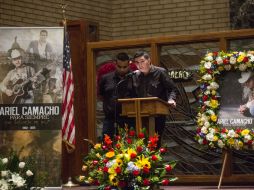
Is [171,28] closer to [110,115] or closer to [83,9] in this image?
[83,9]

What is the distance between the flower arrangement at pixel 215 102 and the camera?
11695 mm

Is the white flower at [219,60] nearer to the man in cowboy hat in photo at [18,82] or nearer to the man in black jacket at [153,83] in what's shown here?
the man in black jacket at [153,83]

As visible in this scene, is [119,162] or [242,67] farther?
[242,67]

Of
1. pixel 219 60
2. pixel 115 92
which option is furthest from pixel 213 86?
pixel 115 92

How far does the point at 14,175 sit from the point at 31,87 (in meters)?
3.32

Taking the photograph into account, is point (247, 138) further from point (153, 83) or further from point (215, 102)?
point (153, 83)

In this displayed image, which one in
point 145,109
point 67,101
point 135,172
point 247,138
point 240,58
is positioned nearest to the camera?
point 135,172

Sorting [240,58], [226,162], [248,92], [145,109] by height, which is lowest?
[226,162]

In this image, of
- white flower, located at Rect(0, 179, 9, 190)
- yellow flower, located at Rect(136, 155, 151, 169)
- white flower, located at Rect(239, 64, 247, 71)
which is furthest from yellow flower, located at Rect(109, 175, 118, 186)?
white flower, located at Rect(239, 64, 247, 71)

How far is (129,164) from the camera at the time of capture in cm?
972

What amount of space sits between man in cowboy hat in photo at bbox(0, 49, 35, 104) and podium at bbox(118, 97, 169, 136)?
5.97ft

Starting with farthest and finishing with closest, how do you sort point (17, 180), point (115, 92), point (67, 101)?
1. point (67, 101)
2. point (115, 92)
3. point (17, 180)

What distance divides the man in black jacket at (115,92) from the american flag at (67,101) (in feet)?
1.40

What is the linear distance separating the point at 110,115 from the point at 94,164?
252cm
